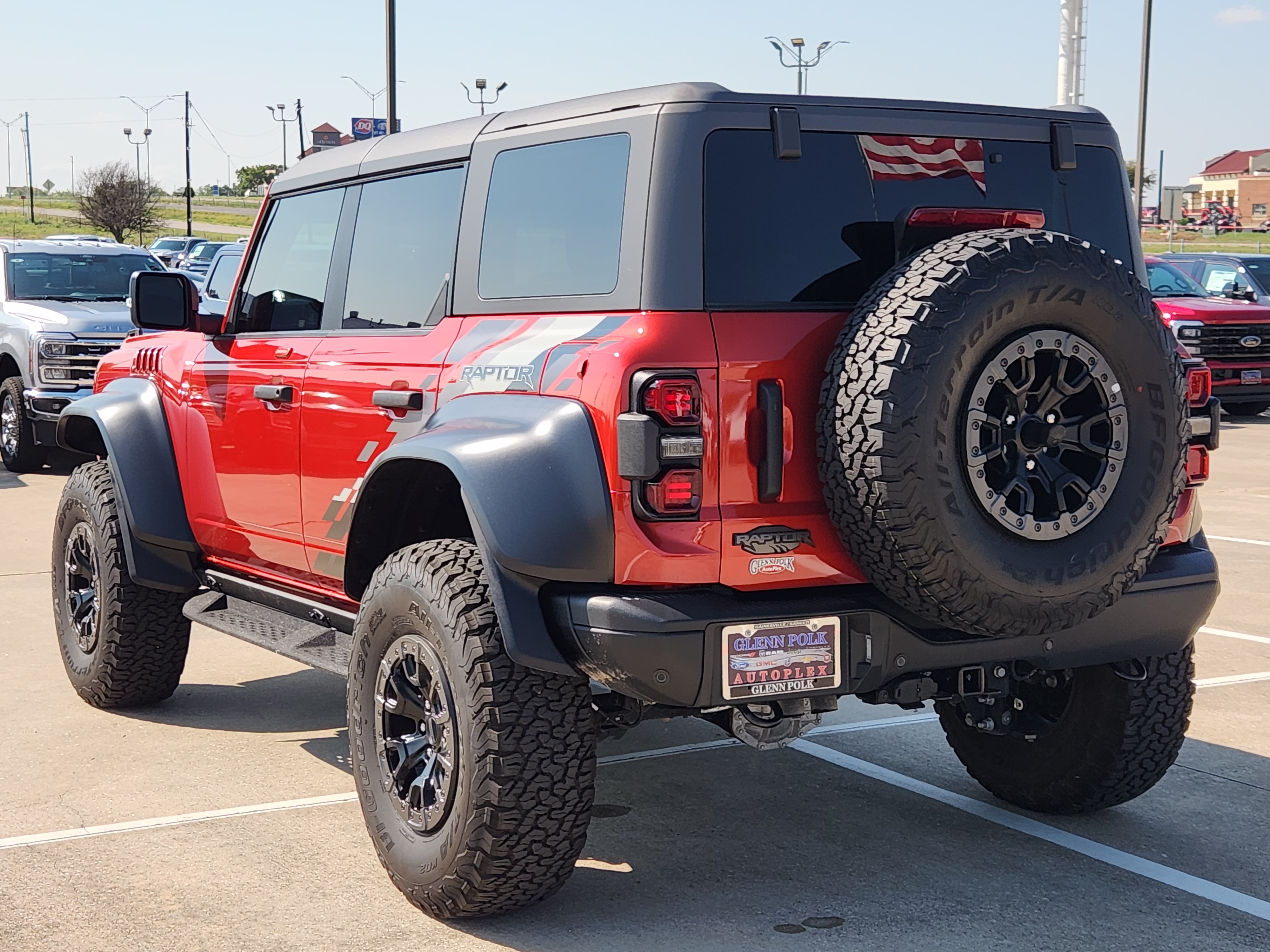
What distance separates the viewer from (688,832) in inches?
184

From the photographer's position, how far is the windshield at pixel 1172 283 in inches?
779

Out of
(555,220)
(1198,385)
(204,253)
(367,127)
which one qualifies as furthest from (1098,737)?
(204,253)

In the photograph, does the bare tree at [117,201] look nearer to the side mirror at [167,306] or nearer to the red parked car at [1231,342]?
the red parked car at [1231,342]

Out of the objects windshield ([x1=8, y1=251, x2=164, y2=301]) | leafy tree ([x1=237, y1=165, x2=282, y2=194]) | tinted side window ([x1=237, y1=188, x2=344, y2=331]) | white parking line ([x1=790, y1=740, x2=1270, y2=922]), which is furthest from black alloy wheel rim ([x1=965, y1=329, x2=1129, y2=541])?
leafy tree ([x1=237, y1=165, x2=282, y2=194])

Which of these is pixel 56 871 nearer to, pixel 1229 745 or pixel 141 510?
Result: pixel 141 510

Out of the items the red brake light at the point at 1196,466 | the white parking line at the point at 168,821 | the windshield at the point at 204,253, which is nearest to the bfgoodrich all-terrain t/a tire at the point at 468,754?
the white parking line at the point at 168,821

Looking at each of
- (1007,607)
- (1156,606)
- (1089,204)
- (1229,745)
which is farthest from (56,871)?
(1229,745)

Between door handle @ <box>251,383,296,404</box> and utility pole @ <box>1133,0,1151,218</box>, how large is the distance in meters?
27.2

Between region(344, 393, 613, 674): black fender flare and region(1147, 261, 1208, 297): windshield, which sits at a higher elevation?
region(1147, 261, 1208, 297): windshield

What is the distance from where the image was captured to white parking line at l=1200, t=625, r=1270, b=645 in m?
7.29

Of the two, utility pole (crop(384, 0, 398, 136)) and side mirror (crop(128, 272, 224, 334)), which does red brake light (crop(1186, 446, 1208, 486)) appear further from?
utility pole (crop(384, 0, 398, 136))

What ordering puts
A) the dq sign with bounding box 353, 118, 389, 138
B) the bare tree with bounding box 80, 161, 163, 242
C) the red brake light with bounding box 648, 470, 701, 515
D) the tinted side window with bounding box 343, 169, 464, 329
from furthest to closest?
the bare tree with bounding box 80, 161, 163, 242
the dq sign with bounding box 353, 118, 389, 138
the tinted side window with bounding box 343, 169, 464, 329
the red brake light with bounding box 648, 470, 701, 515

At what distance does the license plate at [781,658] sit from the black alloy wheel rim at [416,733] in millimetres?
754

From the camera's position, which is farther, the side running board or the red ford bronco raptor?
the side running board
